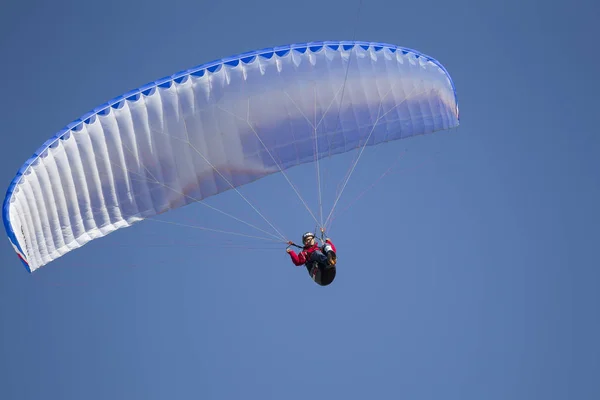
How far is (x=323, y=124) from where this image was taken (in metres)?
16.7

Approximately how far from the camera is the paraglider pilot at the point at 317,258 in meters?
15.2

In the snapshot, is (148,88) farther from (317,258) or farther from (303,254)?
(317,258)

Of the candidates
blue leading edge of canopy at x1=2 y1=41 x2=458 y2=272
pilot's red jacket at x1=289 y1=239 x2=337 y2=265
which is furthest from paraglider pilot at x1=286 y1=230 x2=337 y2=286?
blue leading edge of canopy at x1=2 y1=41 x2=458 y2=272

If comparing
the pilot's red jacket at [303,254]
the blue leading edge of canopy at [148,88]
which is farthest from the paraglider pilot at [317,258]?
the blue leading edge of canopy at [148,88]

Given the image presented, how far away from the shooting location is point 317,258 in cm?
1523

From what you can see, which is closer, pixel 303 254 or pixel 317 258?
pixel 317 258

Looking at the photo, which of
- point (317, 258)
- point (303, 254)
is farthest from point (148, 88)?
point (317, 258)

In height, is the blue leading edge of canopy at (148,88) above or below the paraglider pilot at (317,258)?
above

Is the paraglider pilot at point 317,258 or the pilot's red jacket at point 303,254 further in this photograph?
the pilot's red jacket at point 303,254

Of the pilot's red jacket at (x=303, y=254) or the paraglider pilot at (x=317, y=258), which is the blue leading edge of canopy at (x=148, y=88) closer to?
the paraglider pilot at (x=317, y=258)

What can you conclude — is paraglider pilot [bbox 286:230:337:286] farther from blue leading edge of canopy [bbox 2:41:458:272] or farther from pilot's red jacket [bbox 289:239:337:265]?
blue leading edge of canopy [bbox 2:41:458:272]

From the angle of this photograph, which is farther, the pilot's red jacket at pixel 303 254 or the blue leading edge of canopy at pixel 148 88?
the pilot's red jacket at pixel 303 254

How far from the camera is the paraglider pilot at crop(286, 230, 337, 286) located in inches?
598

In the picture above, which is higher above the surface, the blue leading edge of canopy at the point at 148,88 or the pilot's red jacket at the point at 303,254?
the blue leading edge of canopy at the point at 148,88
